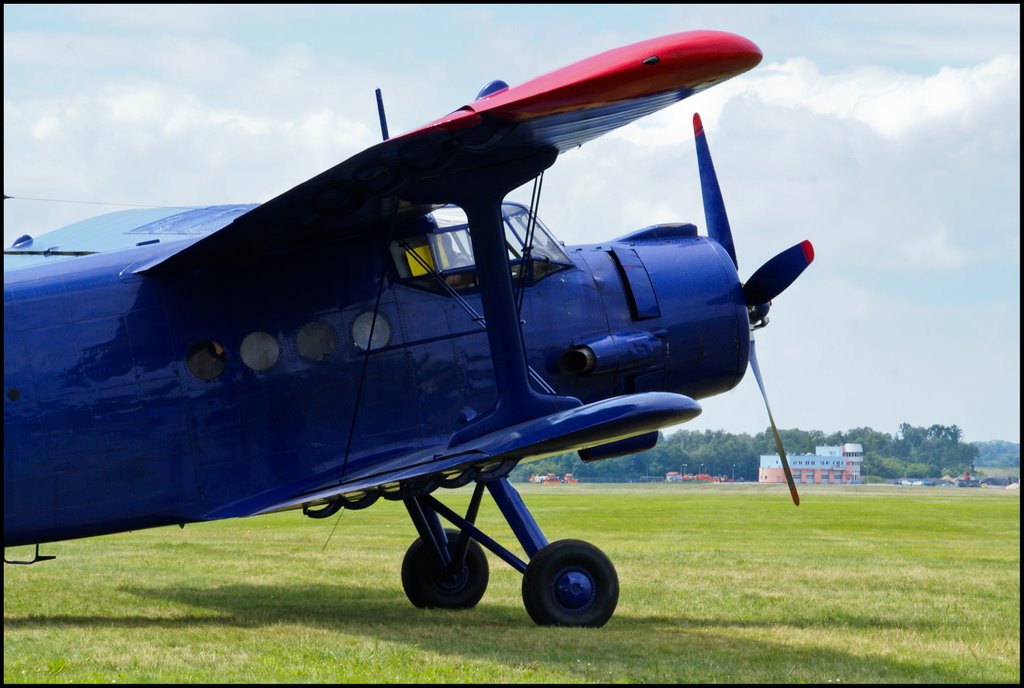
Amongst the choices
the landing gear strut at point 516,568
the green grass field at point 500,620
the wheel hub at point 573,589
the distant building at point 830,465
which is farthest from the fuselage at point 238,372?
the distant building at point 830,465

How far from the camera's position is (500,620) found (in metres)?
11.0

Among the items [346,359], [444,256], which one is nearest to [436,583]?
[346,359]

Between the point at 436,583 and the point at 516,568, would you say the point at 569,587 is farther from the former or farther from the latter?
the point at 436,583

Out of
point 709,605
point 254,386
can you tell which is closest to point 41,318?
point 254,386

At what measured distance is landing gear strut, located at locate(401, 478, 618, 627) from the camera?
10.3 meters

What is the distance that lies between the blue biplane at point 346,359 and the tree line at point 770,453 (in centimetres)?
12281

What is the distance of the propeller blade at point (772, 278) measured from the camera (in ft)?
40.9

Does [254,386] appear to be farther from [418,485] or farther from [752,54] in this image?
[752,54]

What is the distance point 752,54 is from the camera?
26.3ft

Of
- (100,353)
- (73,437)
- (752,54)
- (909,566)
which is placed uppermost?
(752,54)

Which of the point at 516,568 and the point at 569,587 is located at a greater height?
the point at 516,568

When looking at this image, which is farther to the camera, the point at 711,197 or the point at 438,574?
the point at 711,197

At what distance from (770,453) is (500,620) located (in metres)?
152

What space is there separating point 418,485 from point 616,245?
3521 millimetres
